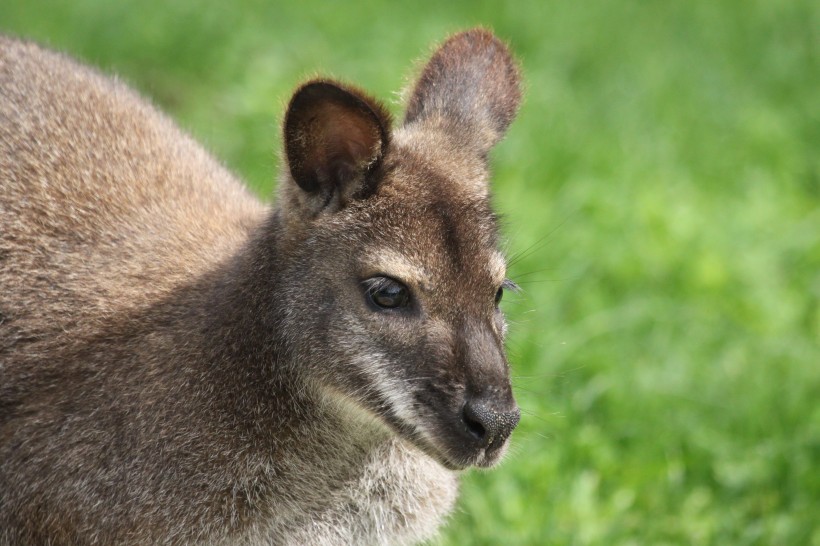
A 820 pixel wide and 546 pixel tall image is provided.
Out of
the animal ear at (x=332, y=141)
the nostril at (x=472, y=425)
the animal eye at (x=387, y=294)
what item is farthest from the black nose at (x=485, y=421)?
the animal ear at (x=332, y=141)

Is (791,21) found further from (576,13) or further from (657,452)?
(657,452)

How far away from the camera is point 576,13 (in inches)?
410

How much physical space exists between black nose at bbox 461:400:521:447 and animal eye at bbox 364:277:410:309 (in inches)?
15.9

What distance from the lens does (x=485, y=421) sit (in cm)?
386

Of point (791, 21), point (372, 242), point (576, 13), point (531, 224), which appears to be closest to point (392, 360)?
point (372, 242)

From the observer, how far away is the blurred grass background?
5.59 m

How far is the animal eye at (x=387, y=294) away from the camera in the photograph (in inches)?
159

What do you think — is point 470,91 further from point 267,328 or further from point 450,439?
point 450,439

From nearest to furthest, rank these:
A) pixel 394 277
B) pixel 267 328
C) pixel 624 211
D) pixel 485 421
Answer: pixel 485 421 < pixel 394 277 < pixel 267 328 < pixel 624 211

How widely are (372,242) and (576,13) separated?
6773mm

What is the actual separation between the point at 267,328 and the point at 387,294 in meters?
0.53

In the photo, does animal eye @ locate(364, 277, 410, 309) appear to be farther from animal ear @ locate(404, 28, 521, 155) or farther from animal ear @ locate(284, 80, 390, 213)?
animal ear @ locate(404, 28, 521, 155)

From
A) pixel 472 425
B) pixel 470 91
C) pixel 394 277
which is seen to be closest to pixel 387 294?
pixel 394 277

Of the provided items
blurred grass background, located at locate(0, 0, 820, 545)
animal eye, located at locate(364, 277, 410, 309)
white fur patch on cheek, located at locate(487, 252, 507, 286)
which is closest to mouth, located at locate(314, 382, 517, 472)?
animal eye, located at locate(364, 277, 410, 309)
